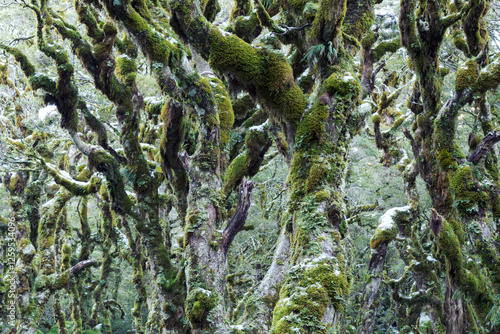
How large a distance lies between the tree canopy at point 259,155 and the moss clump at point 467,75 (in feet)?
0.09

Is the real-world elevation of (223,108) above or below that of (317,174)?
above

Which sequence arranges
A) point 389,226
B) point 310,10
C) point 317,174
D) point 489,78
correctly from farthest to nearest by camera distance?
1. point 389,226
2. point 489,78
3. point 310,10
4. point 317,174

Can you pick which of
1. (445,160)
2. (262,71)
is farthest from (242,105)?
(445,160)

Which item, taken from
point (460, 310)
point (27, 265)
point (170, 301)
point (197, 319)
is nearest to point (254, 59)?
point (197, 319)

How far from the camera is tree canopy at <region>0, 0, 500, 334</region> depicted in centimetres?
496

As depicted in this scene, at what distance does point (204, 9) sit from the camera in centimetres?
850

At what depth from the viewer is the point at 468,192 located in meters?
6.54

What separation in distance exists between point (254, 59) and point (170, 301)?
4.70 metres

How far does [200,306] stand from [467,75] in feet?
18.4

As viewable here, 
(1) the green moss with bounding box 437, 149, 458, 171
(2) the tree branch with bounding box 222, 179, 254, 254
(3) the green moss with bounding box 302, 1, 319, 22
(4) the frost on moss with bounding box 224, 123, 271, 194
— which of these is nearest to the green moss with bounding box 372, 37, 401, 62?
(1) the green moss with bounding box 437, 149, 458, 171

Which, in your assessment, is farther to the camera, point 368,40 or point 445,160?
point 368,40

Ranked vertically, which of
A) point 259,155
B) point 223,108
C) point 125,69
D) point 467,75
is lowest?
point 259,155

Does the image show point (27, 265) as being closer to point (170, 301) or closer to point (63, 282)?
point (63, 282)

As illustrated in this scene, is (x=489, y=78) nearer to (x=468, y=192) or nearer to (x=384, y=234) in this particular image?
(x=468, y=192)
